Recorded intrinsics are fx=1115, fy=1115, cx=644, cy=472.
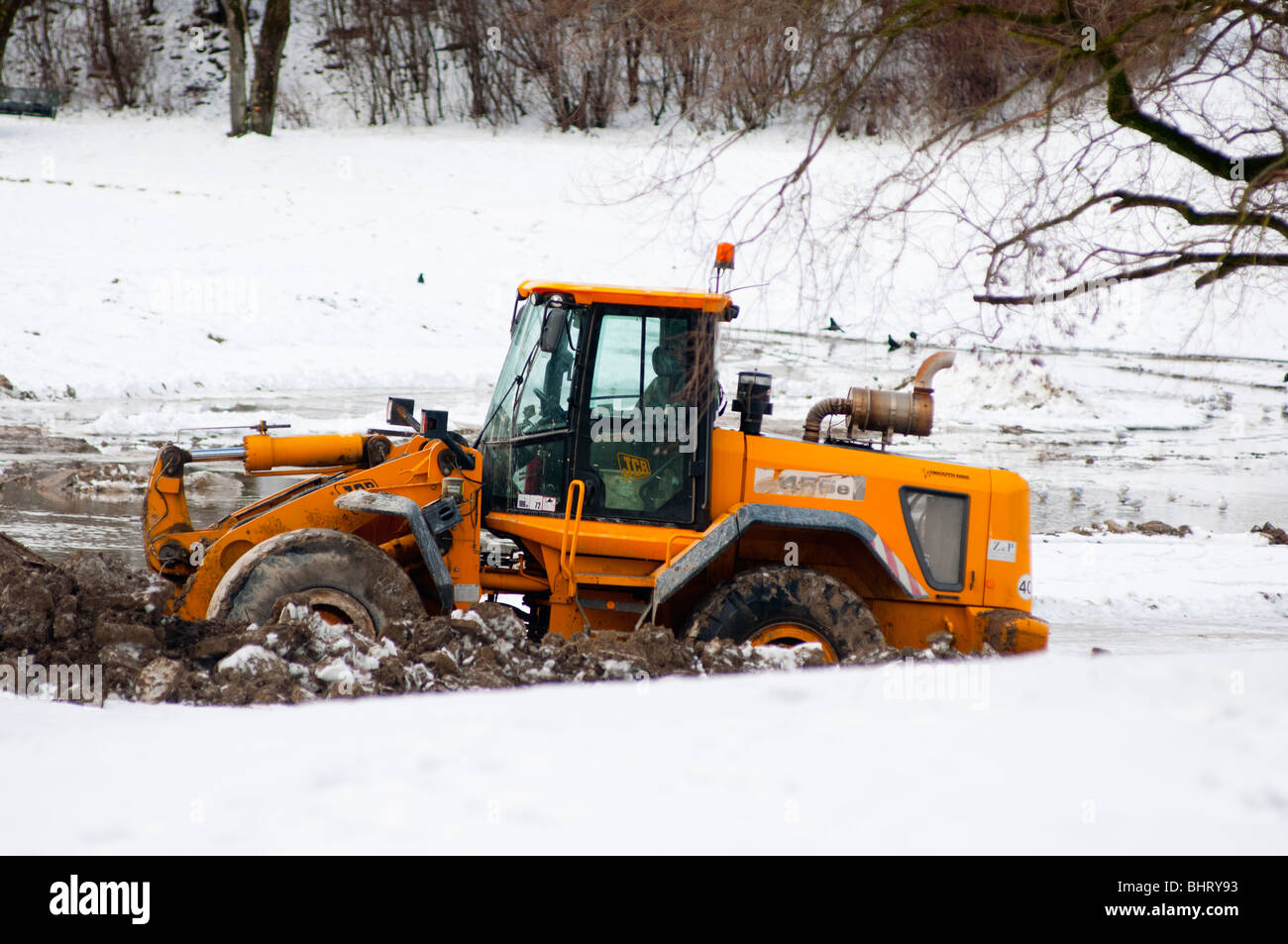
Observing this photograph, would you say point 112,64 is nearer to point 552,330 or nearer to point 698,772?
point 552,330

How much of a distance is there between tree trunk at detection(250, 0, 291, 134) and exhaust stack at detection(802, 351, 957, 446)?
93.5ft

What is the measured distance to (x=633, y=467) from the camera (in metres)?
5.51

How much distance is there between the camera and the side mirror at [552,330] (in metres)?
5.01

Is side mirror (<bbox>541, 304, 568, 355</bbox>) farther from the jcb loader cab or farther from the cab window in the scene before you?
the cab window

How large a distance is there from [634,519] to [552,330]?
108 centimetres

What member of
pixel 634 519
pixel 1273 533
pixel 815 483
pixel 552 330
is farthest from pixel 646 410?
pixel 1273 533

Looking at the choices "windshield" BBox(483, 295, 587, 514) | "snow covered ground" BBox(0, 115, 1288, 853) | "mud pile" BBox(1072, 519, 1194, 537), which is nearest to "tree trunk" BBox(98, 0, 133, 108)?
"snow covered ground" BBox(0, 115, 1288, 853)

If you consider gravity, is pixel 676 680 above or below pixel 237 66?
below

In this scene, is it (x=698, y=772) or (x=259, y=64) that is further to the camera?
(x=259, y=64)

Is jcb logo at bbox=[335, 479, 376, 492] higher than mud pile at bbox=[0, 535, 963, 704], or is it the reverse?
jcb logo at bbox=[335, 479, 376, 492]

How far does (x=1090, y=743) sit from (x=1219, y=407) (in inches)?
736

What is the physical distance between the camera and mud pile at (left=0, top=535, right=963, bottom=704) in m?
4.62
